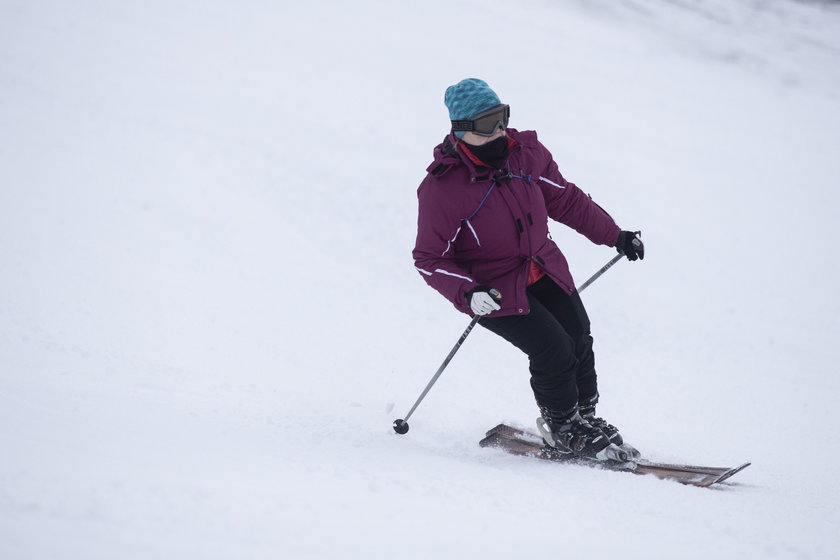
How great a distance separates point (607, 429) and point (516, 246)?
1.32 m

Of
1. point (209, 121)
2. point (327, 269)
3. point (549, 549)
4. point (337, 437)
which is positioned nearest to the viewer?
point (549, 549)

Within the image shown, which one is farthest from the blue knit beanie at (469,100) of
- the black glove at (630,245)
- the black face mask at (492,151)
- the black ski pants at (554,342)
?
the black glove at (630,245)

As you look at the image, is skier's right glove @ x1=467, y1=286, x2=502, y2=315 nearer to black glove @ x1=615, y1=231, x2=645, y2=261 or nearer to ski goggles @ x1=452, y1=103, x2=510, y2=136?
ski goggles @ x1=452, y1=103, x2=510, y2=136

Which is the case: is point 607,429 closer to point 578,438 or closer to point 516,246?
point 578,438

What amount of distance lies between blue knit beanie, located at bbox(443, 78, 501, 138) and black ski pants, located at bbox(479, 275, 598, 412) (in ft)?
3.54

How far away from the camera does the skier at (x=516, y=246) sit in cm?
330

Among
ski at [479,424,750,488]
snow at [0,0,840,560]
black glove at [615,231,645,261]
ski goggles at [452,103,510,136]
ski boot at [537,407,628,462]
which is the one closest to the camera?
snow at [0,0,840,560]

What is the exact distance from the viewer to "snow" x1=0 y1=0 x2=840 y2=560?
2539 mm

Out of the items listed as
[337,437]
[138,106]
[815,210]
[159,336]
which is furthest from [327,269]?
[815,210]

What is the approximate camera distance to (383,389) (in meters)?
5.12

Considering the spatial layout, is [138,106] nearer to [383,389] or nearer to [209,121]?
[209,121]

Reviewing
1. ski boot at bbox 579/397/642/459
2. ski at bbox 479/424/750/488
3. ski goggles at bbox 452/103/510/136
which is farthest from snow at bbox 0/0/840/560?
ski goggles at bbox 452/103/510/136

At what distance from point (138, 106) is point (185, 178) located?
8.65ft

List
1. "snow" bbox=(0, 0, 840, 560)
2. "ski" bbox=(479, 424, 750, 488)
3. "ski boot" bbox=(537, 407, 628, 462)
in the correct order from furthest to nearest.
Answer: "ski boot" bbox=(537, 407, 628, 462) < "ski" bbox=(479, 424, 750, 488) < "snow" bbox=(0, 0, 840, 560)
